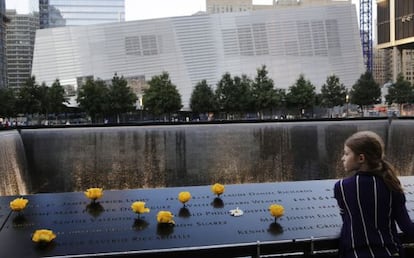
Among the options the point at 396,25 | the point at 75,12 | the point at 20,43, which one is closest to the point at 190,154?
the point at 396,25

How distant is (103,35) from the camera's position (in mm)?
82000

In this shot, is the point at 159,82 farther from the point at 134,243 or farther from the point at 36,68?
the point at 134,243

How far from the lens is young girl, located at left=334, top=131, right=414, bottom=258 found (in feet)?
9.05

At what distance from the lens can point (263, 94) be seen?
49.6 meters

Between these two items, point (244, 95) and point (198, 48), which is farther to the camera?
point (198, 48)

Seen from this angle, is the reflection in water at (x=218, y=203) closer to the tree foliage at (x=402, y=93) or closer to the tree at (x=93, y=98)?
the tree at (x=93, y=98)

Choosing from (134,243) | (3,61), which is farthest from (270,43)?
(134,243)

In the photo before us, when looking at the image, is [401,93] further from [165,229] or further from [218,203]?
[165,229]

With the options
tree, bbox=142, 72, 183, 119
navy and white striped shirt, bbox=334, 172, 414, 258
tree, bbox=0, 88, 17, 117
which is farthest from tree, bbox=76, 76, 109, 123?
navy and white striped shirt, bbox=334, 172, 414, 258

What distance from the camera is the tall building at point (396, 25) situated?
65875mm

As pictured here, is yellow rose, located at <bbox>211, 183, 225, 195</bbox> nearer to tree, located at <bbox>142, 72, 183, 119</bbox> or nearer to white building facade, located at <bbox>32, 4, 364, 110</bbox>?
tree, located at <bbox>142, 72, 183, 119</bbox>

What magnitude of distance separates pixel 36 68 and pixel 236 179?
2827 inches

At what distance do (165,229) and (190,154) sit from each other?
47.0 feet

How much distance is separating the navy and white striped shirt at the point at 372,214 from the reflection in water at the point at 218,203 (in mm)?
1651
